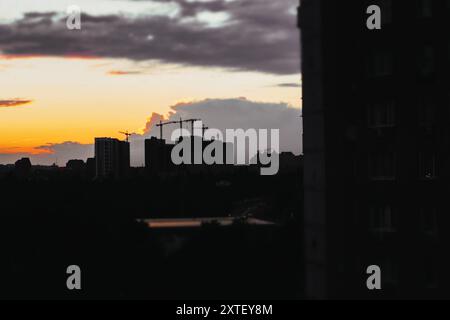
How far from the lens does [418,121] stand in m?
53.5

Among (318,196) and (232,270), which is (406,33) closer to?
(318,196)

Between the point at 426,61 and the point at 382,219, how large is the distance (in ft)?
34.6

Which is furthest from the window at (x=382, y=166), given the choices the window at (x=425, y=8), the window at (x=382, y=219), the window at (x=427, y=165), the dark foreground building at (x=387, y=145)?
the window at (x=425, y=8)

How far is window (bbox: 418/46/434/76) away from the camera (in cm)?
5332

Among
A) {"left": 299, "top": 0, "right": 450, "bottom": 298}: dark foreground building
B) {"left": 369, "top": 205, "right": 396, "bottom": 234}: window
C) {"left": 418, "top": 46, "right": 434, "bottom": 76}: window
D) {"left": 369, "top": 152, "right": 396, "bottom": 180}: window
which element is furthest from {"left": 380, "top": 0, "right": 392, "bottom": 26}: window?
{"left": 369, "top": 205, "right": 396, "bottom": 234}: window

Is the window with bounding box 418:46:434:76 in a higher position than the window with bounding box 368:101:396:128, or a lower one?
higher

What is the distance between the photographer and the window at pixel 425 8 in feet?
175

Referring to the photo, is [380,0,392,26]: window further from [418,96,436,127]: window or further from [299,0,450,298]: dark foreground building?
[418,96,436,127]: window

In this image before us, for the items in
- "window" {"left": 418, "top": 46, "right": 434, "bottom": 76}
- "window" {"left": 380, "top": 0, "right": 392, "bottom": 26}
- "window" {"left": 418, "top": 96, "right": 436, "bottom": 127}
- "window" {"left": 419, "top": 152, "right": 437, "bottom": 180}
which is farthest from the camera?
"window" {"left": 380, "top": 0, "right": 392, "bottom": 26}

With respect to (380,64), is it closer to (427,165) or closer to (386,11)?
(386,11)

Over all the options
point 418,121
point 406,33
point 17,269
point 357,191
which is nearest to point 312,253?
point 357,191

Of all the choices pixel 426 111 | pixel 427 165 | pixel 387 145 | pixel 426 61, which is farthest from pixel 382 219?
pixel 426 61

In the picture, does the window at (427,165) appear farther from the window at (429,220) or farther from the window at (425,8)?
the window at (425,8)

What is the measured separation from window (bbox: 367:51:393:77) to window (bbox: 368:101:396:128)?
6.59 feet
